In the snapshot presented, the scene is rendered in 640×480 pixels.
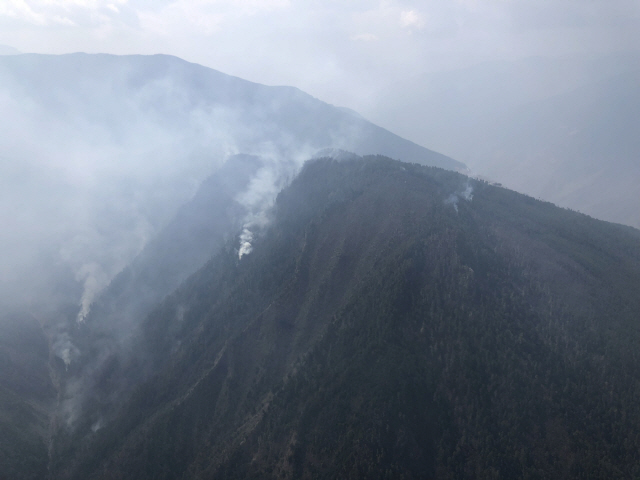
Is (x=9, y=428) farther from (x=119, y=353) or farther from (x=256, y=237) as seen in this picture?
(x=256, y=237)

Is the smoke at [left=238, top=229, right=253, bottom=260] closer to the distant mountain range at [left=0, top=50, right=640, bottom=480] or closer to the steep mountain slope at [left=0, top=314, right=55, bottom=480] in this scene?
the distant mountain range at [left=0, top=50, right=640, bottom=480]

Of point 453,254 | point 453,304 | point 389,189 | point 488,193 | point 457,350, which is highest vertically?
point 488,193

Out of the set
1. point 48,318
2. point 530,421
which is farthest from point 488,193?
point 48,318

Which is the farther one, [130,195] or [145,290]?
[130,195]

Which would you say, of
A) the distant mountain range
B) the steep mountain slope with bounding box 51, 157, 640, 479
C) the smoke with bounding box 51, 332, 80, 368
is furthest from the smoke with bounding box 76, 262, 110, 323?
the steep mountain slope with bounding box 51, 157, 640, 479

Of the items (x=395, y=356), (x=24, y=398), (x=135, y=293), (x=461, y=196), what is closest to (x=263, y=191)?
(x=135, y=293)

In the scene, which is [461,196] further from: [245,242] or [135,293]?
[135,293]

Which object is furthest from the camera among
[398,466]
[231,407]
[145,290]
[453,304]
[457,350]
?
[145,290]

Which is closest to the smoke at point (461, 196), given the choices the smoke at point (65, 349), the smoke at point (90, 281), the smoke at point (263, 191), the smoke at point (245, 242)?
the smoke at point (263, 191)
